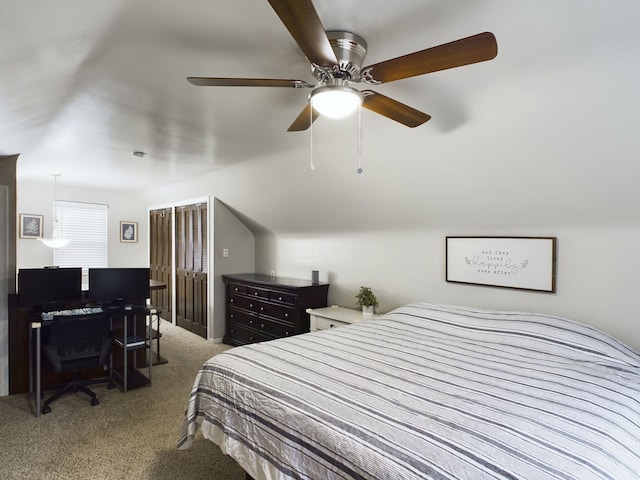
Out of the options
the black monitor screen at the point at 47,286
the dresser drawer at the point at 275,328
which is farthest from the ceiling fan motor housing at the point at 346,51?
the black monitor screen at the point at 47,286

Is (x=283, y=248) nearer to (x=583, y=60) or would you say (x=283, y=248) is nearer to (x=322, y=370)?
(x=322, y=370)

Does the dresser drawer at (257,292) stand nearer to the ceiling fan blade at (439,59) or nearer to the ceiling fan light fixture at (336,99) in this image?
the ceiling fan light fixture at (336,99)

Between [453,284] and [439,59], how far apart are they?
2.23 meters

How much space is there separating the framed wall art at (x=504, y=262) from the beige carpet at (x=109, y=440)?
2.26m

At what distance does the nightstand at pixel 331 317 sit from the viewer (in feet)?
11.6

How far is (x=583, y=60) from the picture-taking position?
1.63 meters

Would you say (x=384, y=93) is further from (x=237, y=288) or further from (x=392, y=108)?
(x=237, y=288)

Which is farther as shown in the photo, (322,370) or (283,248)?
(283,248)

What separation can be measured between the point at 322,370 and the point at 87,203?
20.4 feet

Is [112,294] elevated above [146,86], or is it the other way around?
[146,86]

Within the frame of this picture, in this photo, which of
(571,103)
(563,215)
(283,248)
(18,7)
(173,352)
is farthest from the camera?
(283,248)

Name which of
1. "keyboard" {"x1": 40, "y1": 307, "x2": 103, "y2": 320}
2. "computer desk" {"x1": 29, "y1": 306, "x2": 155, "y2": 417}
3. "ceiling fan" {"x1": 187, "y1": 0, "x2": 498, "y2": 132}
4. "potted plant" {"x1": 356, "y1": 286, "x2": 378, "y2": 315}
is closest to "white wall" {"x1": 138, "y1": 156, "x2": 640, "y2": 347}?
"potted plant" {"x1": 356, "y1": 286, "x2": 378, "y2": 315}

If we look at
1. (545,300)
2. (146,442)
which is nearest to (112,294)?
(146,442)

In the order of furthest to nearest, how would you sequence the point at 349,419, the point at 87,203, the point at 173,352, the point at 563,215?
the point at 87,203, the point at 173,352, the point at 563,215, the point at 349,419
